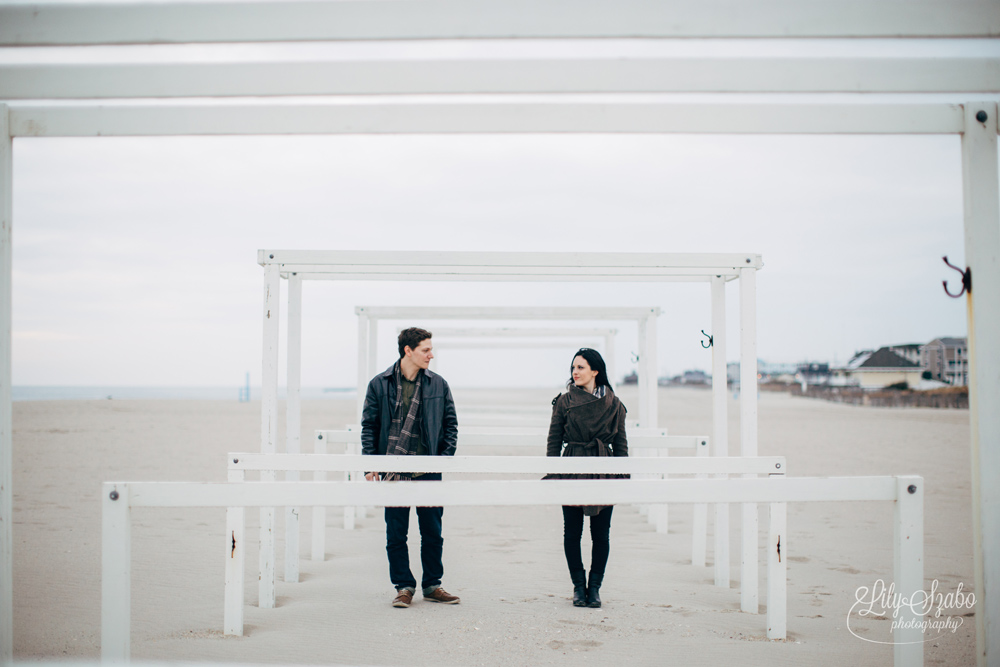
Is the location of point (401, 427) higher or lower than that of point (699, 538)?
higher

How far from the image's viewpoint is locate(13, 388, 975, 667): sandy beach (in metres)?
3.96

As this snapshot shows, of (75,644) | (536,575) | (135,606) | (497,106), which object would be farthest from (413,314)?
(497,106)

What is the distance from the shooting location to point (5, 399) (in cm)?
287

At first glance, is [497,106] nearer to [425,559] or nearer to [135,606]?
[425,559]

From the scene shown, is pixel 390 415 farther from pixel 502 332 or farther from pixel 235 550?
pixel 502 332

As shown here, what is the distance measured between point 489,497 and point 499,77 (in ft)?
5.40

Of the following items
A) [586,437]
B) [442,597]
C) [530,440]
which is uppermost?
[586,437]

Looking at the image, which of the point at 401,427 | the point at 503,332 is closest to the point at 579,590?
the point at 401,427

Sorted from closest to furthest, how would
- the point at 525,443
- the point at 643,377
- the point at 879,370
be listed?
the point at 525,443, the point at 643,377, the point at 879,370

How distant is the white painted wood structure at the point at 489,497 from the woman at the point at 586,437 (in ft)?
6.92

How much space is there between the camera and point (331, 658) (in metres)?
3.84

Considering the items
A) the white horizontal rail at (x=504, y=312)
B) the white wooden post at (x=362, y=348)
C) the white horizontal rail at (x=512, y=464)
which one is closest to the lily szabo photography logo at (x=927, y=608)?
the white horizontal rail at (x=512, y=464)

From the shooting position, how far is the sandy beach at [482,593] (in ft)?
13.0

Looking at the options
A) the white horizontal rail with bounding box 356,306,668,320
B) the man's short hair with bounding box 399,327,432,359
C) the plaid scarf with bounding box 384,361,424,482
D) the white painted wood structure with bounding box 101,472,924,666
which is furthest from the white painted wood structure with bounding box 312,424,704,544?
the white painted wood structure with bounding box 101,472,924,666
